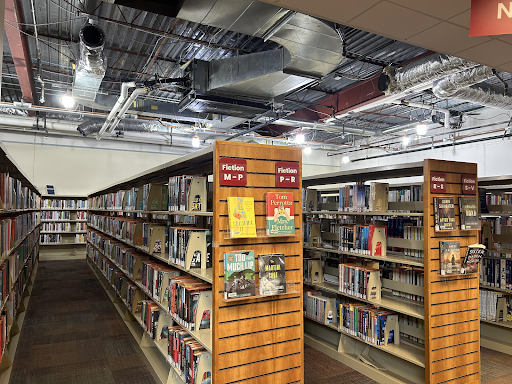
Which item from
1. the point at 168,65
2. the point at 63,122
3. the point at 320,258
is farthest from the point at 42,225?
the point at 320,258

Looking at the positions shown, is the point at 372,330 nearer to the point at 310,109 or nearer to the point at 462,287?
the point at 462,287


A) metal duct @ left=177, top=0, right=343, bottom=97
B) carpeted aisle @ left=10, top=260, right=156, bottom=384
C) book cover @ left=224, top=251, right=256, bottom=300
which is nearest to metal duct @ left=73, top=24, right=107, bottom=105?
metal duct @ left=177, top=0, right=343, bottom=97

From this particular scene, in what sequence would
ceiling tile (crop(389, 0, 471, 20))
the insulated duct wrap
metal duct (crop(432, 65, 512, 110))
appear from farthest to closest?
the insulated duct wrap → metal duct (crop(432, 65, 512, 110)) → ceiling tile (crop(389, 0, 471, 20))

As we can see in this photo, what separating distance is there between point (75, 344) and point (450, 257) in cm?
452

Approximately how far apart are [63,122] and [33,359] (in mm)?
7627

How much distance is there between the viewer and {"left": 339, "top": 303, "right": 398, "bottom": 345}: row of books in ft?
12.3

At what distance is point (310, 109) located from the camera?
874 cm

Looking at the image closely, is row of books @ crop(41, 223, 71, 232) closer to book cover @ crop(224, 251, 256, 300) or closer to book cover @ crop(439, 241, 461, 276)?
book cover @ crop(224, 251, 256, 300)

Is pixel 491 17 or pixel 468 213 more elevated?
pixel 491 17

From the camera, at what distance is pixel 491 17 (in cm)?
190

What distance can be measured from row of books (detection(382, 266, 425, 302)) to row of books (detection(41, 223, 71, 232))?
1062 cm

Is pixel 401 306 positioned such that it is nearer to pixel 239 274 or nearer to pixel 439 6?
pixel 239 274

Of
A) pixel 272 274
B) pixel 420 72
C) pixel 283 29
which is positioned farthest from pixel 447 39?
pixel 420 72

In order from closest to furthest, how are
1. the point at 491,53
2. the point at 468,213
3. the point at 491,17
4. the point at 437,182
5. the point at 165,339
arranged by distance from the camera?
the point at 491,17 → the point at 491,53 → the point at 437,182 → the point at 468,213 → the point at 165,339
